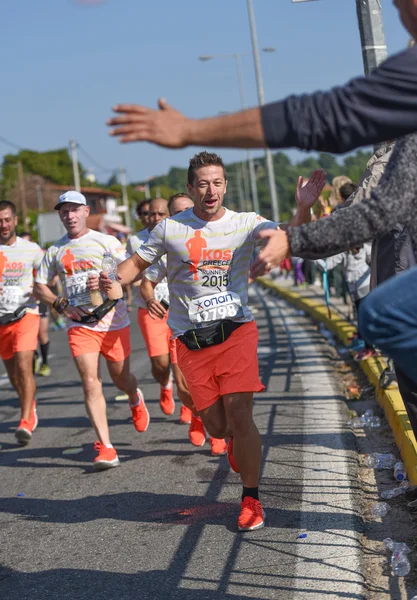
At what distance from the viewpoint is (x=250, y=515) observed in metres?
5.29

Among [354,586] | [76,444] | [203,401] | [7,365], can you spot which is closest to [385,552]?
[354,586]

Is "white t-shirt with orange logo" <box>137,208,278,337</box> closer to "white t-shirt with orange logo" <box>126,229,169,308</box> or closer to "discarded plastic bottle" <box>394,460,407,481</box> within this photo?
"discarded plastic bottle" <box>394,460,407,481</box>

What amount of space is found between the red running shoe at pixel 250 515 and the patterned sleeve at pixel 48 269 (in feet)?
10.4

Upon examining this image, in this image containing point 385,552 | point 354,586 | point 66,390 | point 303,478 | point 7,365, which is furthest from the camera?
point 66,390

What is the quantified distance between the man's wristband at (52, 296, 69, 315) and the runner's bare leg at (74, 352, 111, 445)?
0.39 metres

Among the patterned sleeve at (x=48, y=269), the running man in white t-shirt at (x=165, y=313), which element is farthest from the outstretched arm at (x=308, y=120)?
the patterned sleeve at (x=48, y=269)

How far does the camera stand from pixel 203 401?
5.67 metres

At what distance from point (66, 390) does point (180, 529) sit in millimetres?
7157

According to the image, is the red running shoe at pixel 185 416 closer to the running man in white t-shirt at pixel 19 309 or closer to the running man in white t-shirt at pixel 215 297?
the running man in white t-shirt at pixel 19 309

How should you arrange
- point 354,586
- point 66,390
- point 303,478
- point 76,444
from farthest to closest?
point 66,390, point 76,444, point 303,478, point 354,586

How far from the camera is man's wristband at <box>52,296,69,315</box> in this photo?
759 cm

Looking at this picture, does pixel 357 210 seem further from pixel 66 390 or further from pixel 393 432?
pixel 66 390

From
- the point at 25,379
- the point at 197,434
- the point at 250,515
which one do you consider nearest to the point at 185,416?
the point at 197,434

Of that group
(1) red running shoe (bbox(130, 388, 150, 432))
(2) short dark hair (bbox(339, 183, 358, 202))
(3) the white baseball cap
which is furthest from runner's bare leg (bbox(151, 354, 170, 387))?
(2) short dark hair (bbox(339, 183, 358, 202))
